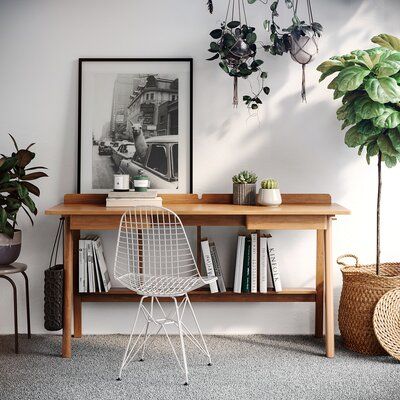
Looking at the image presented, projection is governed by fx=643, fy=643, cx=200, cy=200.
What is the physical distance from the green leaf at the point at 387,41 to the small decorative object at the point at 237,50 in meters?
0.74

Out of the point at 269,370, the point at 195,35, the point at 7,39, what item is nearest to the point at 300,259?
the point at 269,370

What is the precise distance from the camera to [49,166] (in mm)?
4516

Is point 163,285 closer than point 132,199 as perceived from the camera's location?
Yes

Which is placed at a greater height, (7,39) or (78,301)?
(7,39)

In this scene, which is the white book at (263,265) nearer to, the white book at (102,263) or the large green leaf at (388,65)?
the white book at (102,263)

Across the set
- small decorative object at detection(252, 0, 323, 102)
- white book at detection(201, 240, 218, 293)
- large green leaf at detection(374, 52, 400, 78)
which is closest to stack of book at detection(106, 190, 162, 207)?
white book at detection(201, 240, 218, 293)

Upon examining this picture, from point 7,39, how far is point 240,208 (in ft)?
6.64

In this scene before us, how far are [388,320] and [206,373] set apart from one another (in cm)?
119

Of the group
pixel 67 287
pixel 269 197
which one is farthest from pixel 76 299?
pixel 269 197

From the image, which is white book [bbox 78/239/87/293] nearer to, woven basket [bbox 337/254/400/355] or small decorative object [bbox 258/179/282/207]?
small decorative object [bbox 258/179/282/207]

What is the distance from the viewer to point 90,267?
4.23m

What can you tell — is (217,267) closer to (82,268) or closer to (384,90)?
(82,268)

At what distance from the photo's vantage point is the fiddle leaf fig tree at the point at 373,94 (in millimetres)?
3674

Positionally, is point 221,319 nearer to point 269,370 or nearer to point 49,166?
point 269,370
